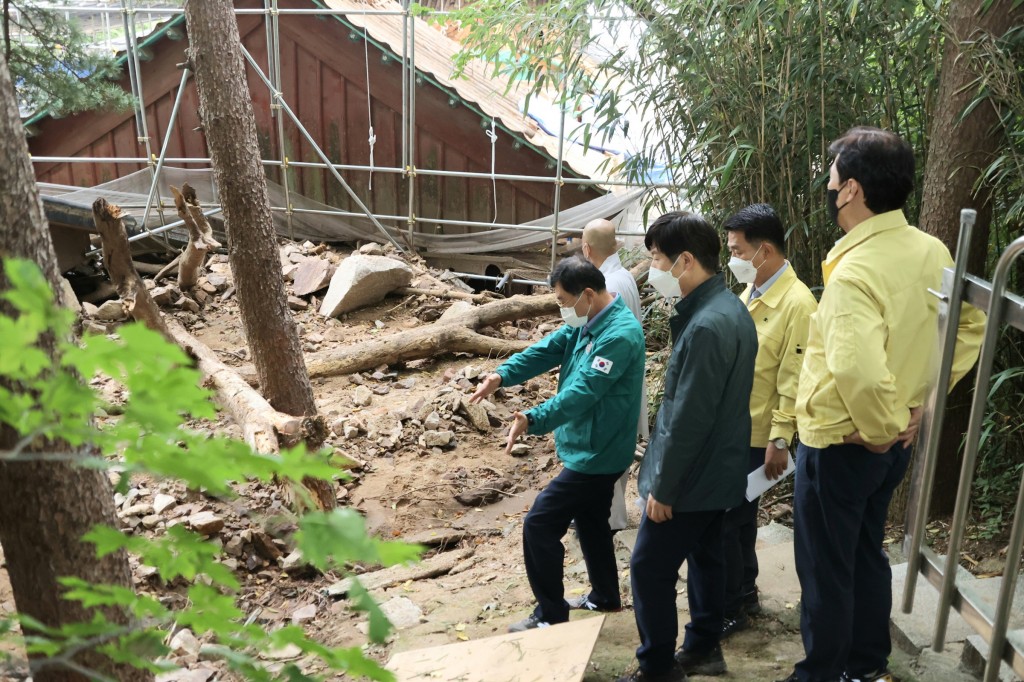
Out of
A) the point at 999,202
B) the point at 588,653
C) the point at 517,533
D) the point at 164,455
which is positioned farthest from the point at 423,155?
the point at 164,455

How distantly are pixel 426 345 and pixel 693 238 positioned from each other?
4.35 m

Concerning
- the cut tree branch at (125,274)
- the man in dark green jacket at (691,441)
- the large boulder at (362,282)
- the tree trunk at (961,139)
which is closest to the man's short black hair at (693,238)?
the man in dark green jacket at (691,441)

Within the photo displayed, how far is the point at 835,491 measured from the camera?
2.69 metres

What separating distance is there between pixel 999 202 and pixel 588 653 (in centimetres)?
273

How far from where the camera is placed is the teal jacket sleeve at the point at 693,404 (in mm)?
2807

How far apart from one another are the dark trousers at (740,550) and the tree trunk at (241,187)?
2385 mm

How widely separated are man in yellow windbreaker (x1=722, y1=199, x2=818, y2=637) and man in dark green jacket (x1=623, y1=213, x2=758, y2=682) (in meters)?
0.30

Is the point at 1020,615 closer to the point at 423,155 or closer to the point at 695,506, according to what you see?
the point at 695,506

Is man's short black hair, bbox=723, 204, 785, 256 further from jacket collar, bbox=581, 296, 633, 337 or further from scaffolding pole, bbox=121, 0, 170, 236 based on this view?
scaffolding pole, bbox=121, 0, 170, 236

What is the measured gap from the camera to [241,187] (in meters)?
5.25

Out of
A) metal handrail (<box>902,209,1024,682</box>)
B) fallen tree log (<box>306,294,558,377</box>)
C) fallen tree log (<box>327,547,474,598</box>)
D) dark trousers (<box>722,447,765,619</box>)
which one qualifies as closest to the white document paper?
dark trousers (<box>722,447,765,619</box>)

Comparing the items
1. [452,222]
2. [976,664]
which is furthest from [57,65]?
[976,664]

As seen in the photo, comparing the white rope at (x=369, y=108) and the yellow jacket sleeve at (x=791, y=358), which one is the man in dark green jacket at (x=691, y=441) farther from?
the white rope at (x=369, y=108)

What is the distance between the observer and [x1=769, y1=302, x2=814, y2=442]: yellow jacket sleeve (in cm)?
327
